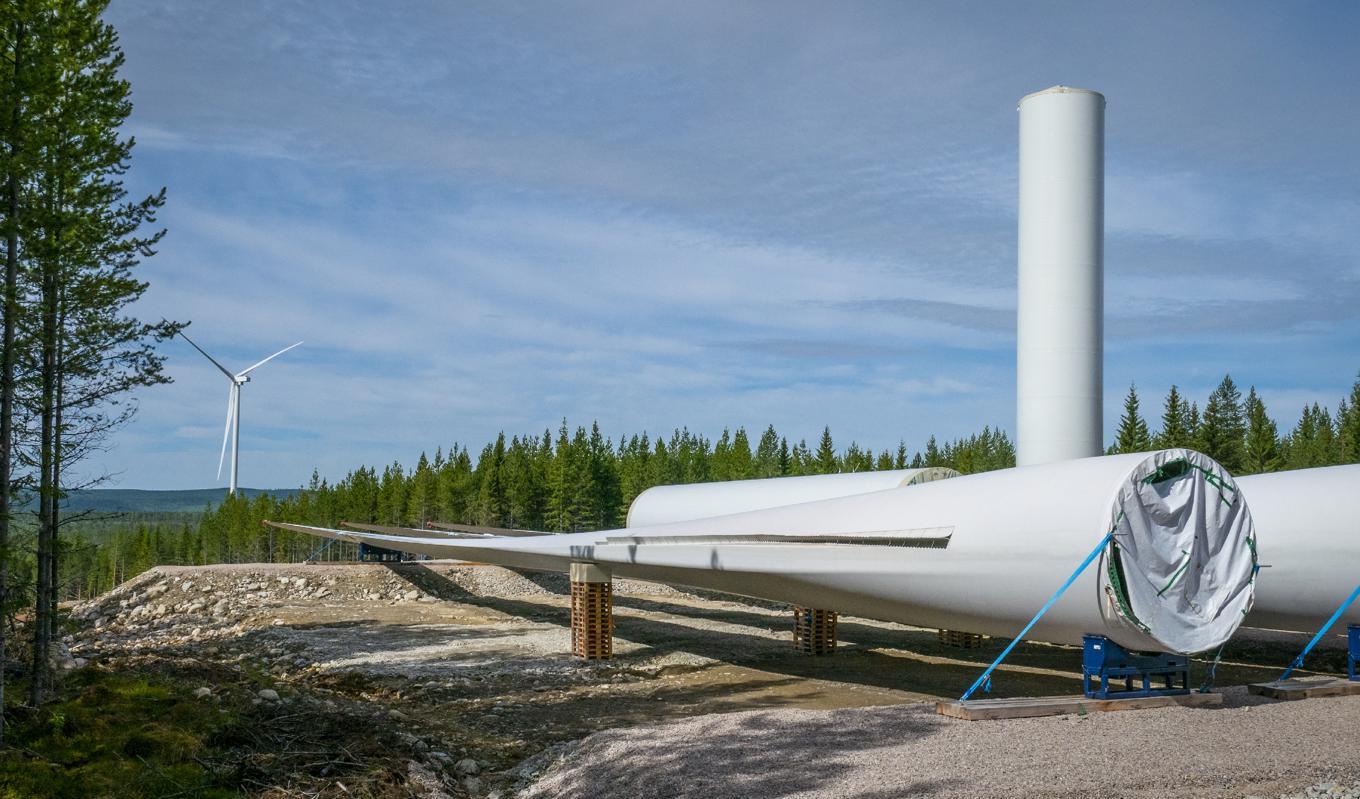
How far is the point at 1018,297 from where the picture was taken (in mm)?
20844

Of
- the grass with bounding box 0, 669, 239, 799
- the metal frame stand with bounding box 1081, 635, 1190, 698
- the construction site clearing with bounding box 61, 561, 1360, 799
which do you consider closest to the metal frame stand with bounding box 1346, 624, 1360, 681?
the construction site clearing with bounding box 61, 561, 1360, 799

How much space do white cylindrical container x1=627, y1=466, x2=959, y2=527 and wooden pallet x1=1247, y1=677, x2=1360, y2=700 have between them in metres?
7.91

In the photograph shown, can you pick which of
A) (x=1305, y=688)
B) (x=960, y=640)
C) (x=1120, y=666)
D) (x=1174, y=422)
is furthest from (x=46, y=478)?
(x=1174, y=422)

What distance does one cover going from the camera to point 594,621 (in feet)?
59.9

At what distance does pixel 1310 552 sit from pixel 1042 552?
5.97 meters

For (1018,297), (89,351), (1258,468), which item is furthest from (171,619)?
(1258,468)

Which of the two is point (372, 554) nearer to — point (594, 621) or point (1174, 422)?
point (594, 621)

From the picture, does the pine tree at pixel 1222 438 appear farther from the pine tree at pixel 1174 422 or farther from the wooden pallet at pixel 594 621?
the wooden pallet at pixel 594 621

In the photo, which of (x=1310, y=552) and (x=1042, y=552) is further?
(x=1310, y=552)

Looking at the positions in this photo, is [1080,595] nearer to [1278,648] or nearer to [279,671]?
[1278,648]

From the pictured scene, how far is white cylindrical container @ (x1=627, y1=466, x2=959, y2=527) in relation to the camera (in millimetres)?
21656

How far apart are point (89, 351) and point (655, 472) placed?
2217 inches

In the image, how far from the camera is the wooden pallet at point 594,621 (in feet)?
59.6

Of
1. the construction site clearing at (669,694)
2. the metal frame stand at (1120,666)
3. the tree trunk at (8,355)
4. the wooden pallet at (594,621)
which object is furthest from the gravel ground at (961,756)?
the tree trunk at (8,355)
